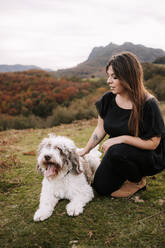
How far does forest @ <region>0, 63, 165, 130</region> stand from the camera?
62.0ft

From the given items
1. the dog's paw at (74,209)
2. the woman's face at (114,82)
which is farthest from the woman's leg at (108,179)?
the woman's face at (114,82)

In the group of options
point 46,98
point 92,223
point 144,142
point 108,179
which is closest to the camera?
point 92,223

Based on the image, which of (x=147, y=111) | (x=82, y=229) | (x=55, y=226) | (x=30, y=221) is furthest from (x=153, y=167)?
(x=30, y=221)

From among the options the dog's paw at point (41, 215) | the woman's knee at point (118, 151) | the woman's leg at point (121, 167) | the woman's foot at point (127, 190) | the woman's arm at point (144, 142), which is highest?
the woman's arm at point (144, 142)

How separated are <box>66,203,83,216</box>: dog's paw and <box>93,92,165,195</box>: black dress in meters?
0.59

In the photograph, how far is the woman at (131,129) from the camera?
3.21m

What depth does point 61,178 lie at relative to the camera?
11.7ft

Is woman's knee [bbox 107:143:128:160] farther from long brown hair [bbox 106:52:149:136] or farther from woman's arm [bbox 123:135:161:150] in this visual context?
long brown hair [bbox 106:52:149:136]

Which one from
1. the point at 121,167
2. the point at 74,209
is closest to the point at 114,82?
the point at 121,167

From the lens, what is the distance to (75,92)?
90.9ft

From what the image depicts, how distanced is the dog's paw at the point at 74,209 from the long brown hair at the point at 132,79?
1465 millimetres

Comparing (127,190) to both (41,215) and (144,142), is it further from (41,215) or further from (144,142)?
(41,215)

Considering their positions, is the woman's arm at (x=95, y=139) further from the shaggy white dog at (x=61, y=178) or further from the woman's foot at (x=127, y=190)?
the woman's foot at (x=127, y=190)

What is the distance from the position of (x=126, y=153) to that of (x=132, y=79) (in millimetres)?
1147
